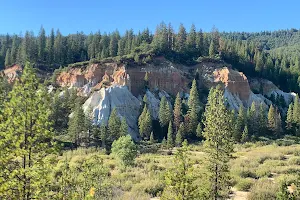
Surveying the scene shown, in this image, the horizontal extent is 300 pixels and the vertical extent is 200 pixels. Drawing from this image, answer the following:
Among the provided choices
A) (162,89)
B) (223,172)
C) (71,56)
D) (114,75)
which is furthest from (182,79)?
(223,172)

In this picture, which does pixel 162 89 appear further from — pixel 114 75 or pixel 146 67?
pixel 114 75

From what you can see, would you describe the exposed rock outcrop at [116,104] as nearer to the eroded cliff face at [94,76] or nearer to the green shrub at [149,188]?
the eroded cliff face at [94,76]

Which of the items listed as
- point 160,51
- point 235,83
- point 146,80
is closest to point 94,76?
point 146,80

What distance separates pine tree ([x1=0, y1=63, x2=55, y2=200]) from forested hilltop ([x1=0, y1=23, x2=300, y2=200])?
3cm

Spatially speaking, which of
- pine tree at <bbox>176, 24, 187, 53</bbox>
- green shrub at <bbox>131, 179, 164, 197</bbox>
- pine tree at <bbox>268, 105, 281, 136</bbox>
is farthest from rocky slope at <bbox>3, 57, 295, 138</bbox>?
green shrub at <bbox>131, 179, 164, 197</bbox>

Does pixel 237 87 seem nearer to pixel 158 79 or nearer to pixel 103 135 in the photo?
pixel 158 79

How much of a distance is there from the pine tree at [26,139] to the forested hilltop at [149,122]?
27mm

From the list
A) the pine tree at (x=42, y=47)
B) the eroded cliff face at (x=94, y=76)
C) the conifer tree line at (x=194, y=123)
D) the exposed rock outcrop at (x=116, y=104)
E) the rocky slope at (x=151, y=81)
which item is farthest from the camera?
the pine tree at (x=42, y=47)

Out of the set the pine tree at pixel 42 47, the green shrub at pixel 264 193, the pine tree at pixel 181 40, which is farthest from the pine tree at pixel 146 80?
the green shrub at pixel 264 193

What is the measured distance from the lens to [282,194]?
12125 millimetres

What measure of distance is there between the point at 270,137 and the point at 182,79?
28020mm

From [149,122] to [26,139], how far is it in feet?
194

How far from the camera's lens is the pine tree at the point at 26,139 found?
7.70 m

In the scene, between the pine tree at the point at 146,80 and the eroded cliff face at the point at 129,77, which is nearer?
the pine tree at the point at 146,80
